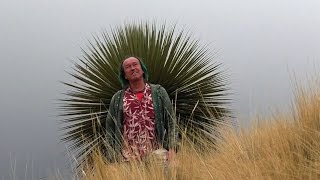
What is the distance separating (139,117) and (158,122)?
0.53 ft

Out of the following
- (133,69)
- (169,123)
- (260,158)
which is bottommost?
(260,158)

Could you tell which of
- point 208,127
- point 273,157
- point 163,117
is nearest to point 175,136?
point 163,117

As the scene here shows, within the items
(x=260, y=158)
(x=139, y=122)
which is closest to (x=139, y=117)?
(x=139, y=122)

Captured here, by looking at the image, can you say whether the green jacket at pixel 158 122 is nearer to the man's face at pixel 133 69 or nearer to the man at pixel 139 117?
the man at pixel 139 117

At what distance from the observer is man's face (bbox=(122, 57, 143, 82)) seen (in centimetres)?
505

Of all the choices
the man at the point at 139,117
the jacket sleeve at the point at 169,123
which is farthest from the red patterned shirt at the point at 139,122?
the jacket sleeve at the point at 169,123

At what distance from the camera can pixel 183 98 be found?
9.91 m

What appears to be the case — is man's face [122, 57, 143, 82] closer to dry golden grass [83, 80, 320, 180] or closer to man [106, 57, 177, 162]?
man [106, 57, 177, 162]

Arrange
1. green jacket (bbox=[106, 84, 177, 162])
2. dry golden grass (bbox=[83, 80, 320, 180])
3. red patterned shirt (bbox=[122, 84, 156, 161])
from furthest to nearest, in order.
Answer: green jacket (bbox=[106, 84, 177, 162]), red patterned shirt (bbox=[122, 84, 156, 161]), dry golden grass (bbox=[83, 80, 320, 180])

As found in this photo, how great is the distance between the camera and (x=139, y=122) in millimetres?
5027

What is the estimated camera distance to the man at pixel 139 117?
197 inches

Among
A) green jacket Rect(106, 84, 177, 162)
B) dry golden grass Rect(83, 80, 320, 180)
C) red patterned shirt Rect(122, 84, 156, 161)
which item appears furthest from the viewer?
green jacket Rect(106, 84, 177, 162)

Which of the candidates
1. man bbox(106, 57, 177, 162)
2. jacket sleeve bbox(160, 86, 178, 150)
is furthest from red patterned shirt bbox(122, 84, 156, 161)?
jacket sleeve bbox(160, 86, 178, 150)

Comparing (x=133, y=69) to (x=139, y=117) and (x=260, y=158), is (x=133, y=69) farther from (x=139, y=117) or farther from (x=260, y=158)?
(x=260, y=158)
